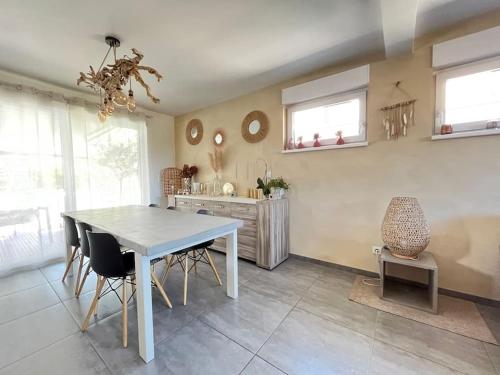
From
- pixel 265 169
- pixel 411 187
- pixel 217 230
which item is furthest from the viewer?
pixel 265 169

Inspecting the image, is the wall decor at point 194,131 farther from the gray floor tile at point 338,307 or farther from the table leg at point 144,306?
the gray floor tile at point 338,307

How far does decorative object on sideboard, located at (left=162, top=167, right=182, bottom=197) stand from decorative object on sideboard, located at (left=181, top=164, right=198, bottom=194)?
28 centimetres

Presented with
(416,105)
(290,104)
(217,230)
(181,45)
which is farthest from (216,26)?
(416,105)

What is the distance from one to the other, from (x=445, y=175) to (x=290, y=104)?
1.88 m

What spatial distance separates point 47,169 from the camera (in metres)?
2.70

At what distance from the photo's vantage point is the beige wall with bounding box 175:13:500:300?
1816 millimetres

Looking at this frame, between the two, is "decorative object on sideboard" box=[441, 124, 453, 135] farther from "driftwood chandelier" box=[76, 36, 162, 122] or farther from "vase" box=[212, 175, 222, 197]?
"vase" box=[212, 175, 222, 197]

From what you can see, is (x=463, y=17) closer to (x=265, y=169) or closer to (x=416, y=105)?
(x=416, y=105)

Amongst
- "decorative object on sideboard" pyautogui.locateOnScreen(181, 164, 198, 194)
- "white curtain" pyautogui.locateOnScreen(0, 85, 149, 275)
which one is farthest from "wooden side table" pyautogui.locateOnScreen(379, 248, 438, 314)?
"white curtain" pyautogui.locateOnScreen(0, 85, 149, 275)

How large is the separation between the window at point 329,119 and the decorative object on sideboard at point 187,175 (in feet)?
6.59

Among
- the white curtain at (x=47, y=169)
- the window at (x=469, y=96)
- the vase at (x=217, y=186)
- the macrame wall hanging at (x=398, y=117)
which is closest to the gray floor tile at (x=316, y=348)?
the macrame wall hanging at (x=398, y=117)

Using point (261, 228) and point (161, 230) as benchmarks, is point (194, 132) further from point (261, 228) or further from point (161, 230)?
point (161, 230)

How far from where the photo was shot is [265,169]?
3.09 metres

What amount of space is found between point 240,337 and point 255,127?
2.60 metres
